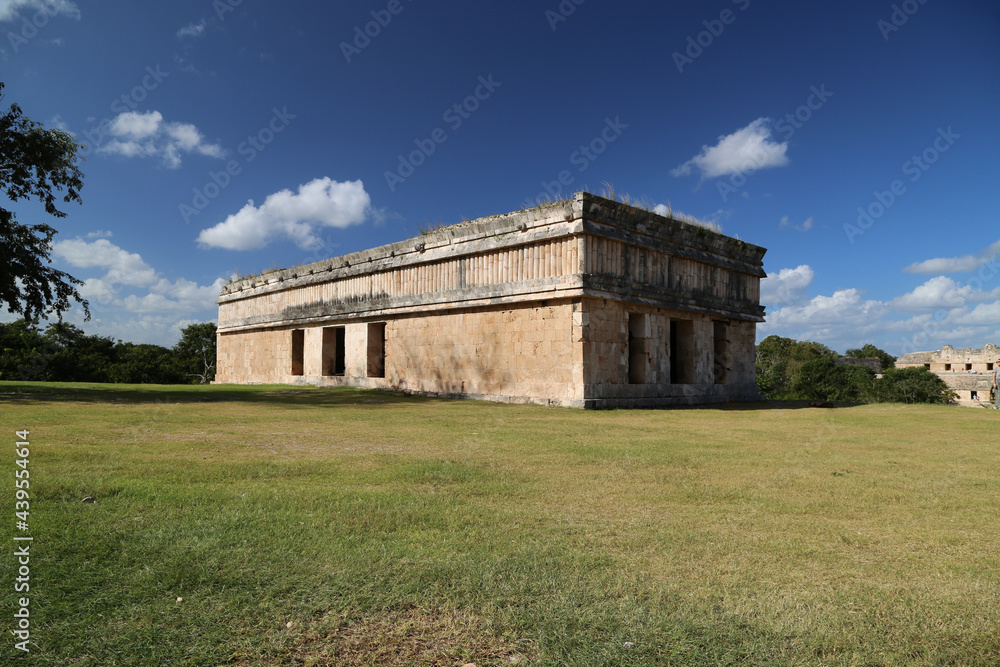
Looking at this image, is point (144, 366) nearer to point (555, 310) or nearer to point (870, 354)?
point (555, 310)

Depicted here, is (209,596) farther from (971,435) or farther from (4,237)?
(4,237)

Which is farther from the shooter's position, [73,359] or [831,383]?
[831,383]

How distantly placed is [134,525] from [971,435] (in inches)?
439

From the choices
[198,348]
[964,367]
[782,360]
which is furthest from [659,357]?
[964,367]

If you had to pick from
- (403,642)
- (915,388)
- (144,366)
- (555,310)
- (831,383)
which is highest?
(555,310)

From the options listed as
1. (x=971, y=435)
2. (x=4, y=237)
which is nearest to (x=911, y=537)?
(x=971, y=435)

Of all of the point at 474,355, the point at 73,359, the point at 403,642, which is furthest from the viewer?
the point at 73,359

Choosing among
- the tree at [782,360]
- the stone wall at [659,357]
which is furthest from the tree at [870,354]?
the stone wall at [659,357]

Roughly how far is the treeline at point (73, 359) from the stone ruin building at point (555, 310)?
15.4m

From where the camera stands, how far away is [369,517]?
3764 mm

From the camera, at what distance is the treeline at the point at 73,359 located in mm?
28125

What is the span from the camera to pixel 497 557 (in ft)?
10.1

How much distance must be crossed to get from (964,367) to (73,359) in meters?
69.1

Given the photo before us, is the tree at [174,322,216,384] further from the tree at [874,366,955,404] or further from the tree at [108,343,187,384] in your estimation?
the tree at [874,366,955,404]
